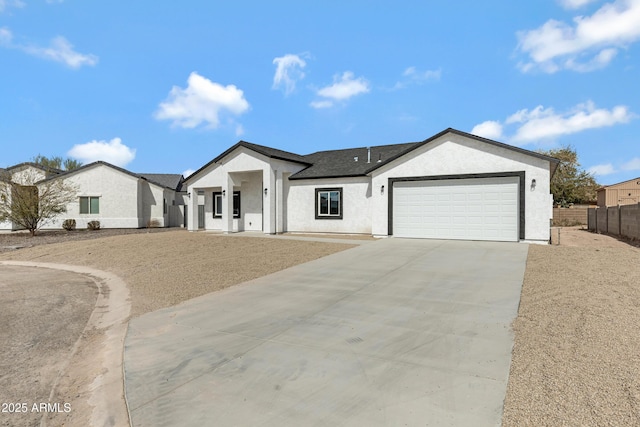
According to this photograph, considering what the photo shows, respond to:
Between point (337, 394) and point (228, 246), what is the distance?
11.5 meters

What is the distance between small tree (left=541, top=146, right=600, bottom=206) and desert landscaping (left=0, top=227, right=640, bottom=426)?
35.9 meters

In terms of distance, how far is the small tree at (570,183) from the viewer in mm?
41125

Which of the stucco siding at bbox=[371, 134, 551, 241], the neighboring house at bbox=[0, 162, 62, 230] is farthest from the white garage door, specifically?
the neighboring house at bbox=[0, 162, 62, 230]

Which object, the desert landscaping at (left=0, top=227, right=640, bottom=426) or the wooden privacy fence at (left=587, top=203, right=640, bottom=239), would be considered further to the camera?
the wooden privacy fence at (left=587, top=203, right=640, bottom=239)

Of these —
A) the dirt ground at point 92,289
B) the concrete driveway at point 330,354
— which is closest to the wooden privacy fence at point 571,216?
the dirt ground at point 92,289

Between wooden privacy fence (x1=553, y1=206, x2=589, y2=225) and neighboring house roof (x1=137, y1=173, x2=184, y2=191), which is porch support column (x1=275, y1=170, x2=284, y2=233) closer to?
neighboring house roof (x1=137, y1=173, x2=184, y2=191)

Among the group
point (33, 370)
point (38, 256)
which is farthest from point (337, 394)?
point (38, 256)

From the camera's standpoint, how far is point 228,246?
46.2 ft

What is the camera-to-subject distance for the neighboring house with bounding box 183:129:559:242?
45.2ft

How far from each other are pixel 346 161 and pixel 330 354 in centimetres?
1694

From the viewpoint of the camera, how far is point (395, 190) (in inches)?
634

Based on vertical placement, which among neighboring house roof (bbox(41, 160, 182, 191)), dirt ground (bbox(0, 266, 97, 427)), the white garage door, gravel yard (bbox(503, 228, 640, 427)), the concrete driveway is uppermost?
neighboring house roof (bbox(41, 160, 182, 191))

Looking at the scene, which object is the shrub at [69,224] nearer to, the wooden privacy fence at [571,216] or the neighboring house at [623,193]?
the wooden privacy fence at [571,216]

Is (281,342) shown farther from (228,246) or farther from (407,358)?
(228,246)
